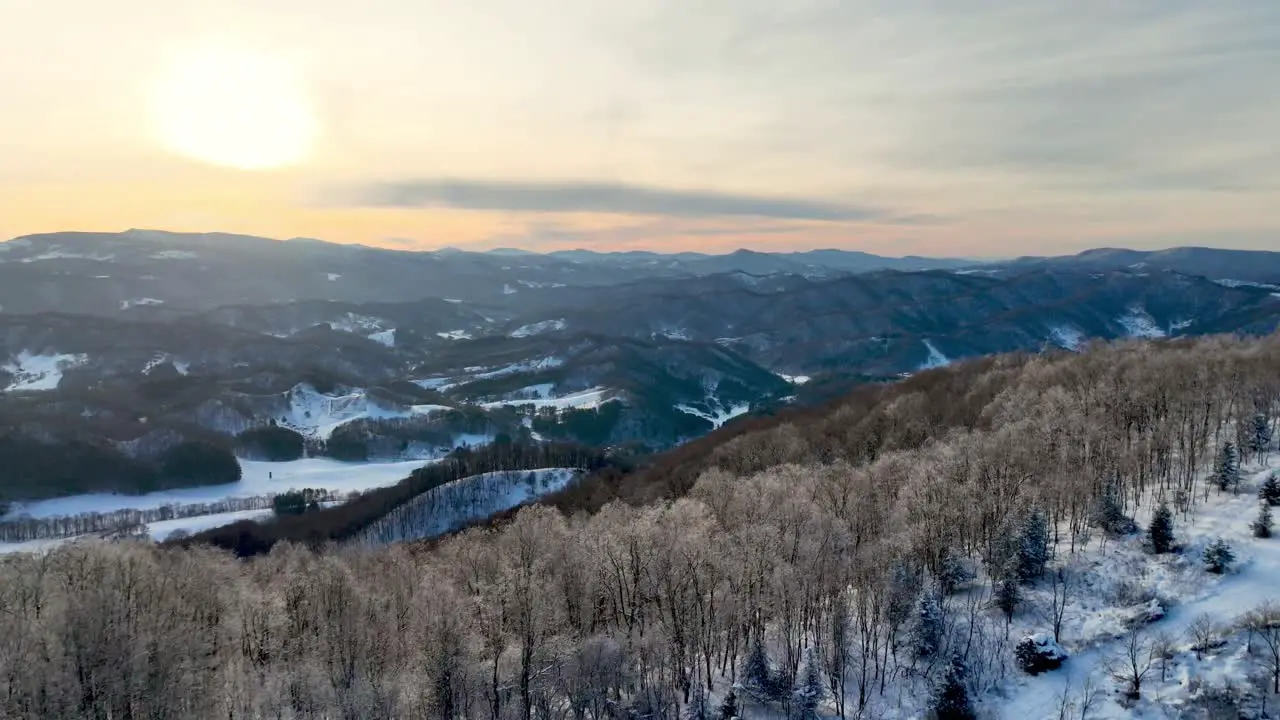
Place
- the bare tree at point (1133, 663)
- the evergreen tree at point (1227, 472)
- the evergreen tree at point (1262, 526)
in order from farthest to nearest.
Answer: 1. the evergreen tree at point (1227, 472)
2. the evergreen tree at point (1262, 526)
3. the bare tree at point (1133, 663)

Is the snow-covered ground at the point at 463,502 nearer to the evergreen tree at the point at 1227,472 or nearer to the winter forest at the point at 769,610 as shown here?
the winter forest at the point at 769,610

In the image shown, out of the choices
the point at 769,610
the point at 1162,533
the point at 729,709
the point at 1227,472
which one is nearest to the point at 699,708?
the point at 729,709

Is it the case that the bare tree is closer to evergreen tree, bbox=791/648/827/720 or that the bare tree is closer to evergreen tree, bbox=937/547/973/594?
evergreen tree, bbox=937/547/973/594

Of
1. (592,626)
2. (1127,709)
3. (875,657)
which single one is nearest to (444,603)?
(592,626)

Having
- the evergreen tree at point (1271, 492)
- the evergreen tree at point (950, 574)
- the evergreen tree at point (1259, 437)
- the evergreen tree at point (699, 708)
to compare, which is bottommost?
the evergreen tree at point (699, 708)

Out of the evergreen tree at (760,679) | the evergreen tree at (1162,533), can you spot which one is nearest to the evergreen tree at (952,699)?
the evergreen tree at (760,679)

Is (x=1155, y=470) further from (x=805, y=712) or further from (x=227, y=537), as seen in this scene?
(x=227, y=537)
